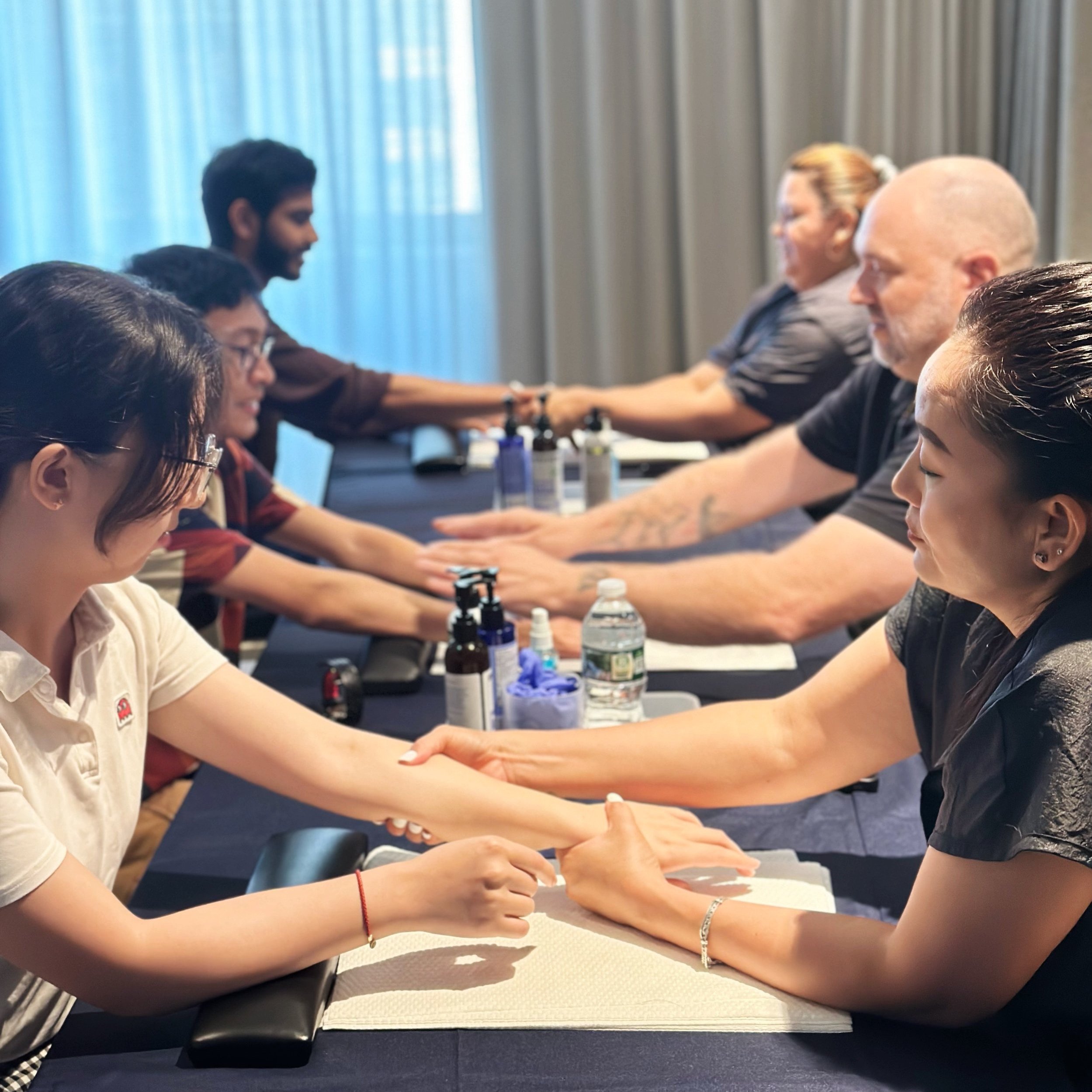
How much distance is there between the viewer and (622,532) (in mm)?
2615

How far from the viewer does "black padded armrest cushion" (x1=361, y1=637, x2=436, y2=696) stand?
6.15 ft

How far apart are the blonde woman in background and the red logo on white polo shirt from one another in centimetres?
240

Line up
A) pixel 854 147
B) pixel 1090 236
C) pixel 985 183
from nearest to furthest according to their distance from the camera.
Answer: pixel 985 183 < pixel 1090 236 < pixel 854 147

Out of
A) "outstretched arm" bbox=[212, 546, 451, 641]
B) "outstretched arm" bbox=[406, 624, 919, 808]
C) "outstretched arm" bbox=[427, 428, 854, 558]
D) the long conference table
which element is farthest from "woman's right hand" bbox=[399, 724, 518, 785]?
"outstretched arm" bbox=[427, 428, 854, 558]

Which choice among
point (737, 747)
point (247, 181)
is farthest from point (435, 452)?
point (737, 747)

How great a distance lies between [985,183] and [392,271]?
3.36 m

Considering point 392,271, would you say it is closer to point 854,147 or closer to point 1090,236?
point 854,147

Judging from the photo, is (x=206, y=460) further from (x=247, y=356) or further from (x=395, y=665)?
(x=247, y=356)

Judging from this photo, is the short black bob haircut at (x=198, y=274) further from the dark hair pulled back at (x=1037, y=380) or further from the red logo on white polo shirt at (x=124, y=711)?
the dark hair pulled back at (x=1037, y=380)

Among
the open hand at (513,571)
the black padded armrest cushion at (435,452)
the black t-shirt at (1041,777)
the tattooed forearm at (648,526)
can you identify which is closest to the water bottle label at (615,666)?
the open hand at (513,571)

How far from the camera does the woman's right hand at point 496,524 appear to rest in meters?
2.62

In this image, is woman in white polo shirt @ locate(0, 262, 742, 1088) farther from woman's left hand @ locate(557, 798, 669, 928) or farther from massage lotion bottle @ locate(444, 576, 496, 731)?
massage lotion bottle @ locate(444, 576, 496, 731)

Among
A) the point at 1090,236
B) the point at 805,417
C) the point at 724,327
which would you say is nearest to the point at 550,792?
the point at 805,417

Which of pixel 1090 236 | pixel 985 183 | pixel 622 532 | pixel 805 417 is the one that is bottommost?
pixel 622 532
